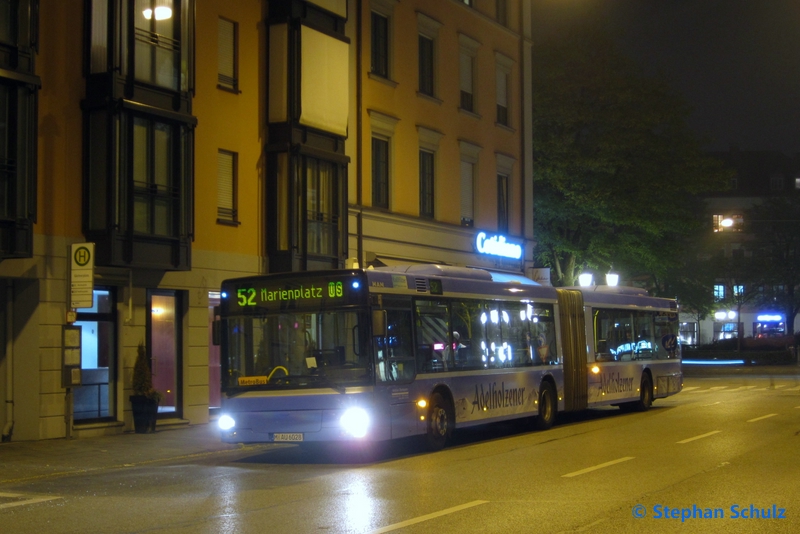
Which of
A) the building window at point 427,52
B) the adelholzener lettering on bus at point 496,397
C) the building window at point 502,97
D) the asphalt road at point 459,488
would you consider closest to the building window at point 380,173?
the building window at point 427,52

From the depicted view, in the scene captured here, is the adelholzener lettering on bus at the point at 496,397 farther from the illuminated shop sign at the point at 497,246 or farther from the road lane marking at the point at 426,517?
the illuminated shop sign at the point at 497,246

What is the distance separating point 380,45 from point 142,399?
13.7m

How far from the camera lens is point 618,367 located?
81.0ft

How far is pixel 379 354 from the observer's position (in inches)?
626

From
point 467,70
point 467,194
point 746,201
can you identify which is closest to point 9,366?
point 467,194

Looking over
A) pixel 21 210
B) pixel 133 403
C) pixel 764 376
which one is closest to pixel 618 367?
pixel 133 403

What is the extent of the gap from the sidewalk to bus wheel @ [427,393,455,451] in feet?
12.5

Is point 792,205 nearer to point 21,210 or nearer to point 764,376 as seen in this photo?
point 764,376

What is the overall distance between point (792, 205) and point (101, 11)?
247ft

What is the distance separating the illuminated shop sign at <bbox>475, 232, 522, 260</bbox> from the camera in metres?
34.6

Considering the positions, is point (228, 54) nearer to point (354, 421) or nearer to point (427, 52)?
point (427, 52)

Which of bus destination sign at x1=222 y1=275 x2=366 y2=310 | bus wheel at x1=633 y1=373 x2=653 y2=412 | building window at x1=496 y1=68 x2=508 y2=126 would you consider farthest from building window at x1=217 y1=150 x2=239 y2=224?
building window at x1=496 y1=68 x2=508 y2=126

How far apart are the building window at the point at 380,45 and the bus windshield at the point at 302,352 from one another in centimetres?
1529

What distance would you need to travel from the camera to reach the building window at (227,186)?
79.7 feet
